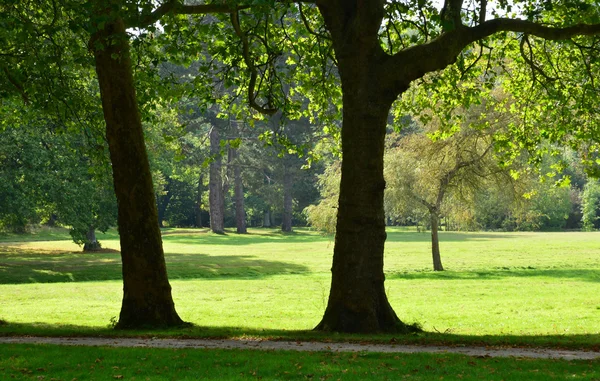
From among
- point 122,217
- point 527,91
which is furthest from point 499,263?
point 122,217

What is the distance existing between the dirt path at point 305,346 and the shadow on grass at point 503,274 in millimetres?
19326

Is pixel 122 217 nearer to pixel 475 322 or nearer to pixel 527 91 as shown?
pixel 475 322

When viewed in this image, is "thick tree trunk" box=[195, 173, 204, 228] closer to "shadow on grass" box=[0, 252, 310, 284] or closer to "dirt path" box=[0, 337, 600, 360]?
"shadow on grass" box=[0, 252, 310, 284]

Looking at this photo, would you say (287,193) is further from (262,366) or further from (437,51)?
(262,366)

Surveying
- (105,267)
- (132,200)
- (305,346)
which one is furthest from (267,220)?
(305,346)

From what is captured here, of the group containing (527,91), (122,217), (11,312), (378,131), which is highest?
(527,91)

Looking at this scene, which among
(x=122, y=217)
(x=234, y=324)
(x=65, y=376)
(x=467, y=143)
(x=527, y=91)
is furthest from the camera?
(x=467, y=143)

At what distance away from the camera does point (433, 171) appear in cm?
3183

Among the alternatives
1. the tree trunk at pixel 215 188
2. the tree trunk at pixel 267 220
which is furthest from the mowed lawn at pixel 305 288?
the tree trunk at pixel 267 220

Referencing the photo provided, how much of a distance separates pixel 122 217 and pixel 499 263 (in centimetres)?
2815

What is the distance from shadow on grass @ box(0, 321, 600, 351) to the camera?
12.5m

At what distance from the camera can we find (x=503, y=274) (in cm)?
3228

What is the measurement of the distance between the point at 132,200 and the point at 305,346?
4922mm

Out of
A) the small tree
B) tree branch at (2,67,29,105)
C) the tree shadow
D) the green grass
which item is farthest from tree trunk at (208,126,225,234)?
the green grass
